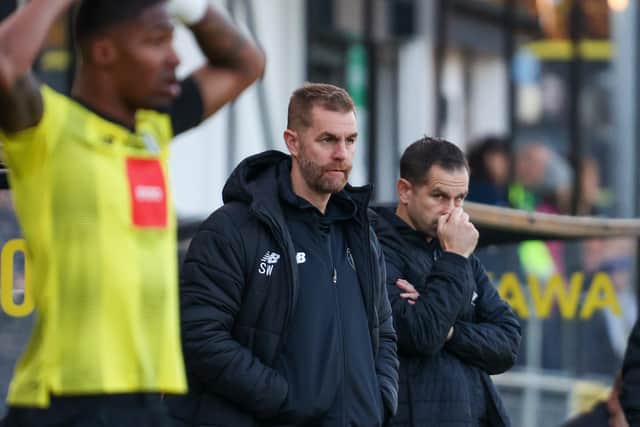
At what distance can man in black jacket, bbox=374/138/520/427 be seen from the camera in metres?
5.64

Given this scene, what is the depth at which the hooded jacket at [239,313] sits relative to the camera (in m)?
4.89

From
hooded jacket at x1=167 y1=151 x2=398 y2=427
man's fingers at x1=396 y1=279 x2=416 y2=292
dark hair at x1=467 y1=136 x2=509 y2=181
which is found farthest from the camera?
dark hair at x1=467 y1=136 x2=509 y2=181

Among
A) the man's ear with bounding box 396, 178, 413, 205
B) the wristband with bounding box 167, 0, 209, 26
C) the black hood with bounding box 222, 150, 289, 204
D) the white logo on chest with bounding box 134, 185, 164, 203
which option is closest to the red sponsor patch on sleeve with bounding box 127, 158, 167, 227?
the white logo on chest with bounding box 134, 185, 164, 203

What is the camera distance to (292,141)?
17.5ft

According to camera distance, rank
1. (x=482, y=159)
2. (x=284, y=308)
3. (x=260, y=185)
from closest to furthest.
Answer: (x=284, y=308), (x=260, y=185), (x=482, y=159)

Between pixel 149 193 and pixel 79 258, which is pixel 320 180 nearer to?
pixel 149 193

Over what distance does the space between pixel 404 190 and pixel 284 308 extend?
46.1 inches

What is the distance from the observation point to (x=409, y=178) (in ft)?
19.6

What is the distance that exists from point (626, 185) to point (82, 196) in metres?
11.8

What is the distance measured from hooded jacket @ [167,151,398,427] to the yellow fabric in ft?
4.01

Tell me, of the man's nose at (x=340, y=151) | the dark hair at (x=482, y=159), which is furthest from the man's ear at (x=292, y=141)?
the dark hair at (x=482, y=159)

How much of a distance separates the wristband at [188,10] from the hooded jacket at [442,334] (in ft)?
6.58

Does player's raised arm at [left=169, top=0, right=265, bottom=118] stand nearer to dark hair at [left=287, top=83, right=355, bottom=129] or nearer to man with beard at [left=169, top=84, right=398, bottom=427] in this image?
man with beard at [left=169, top=84, right=398, bottom=427]

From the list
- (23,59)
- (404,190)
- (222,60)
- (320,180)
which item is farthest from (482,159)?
(23,59)
